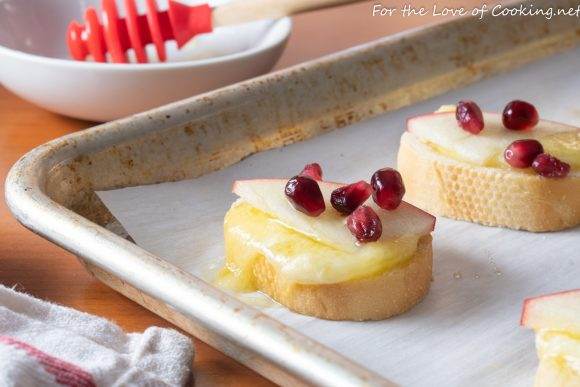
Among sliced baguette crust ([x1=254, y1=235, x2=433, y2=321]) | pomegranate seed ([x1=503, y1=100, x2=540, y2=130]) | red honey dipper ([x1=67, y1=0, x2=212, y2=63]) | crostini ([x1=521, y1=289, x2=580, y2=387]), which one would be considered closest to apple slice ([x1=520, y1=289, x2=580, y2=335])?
crostini ([x1=521, y1=289, x2=580, y2=387])

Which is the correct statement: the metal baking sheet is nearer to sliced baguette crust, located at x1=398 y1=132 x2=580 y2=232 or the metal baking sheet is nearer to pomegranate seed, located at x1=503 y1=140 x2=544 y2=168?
sliced baguette crust, located at x1=398 y1=132 x2=580 y2=232

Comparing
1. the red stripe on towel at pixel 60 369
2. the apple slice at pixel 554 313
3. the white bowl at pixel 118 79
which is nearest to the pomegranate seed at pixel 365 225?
the apple slice at pixel 554 313

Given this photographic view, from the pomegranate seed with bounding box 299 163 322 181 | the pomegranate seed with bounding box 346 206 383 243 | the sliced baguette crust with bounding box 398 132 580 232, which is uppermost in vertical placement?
the pomegranate seed with bounding box 346 206 383 243

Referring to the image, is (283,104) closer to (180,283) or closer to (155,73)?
(155,73)

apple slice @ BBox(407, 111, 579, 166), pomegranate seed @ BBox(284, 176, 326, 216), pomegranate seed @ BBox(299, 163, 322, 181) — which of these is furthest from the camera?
apple slice @ BBox(407, 111, 579, 166)

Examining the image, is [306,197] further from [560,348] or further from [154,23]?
[154,23]

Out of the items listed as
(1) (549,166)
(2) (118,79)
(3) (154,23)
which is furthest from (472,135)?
(3) (154,23)

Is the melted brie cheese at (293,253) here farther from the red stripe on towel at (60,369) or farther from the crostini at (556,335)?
Result: the red stripe on towel at (60,369)

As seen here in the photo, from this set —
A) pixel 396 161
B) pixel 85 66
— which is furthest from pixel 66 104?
pixel 396 161
